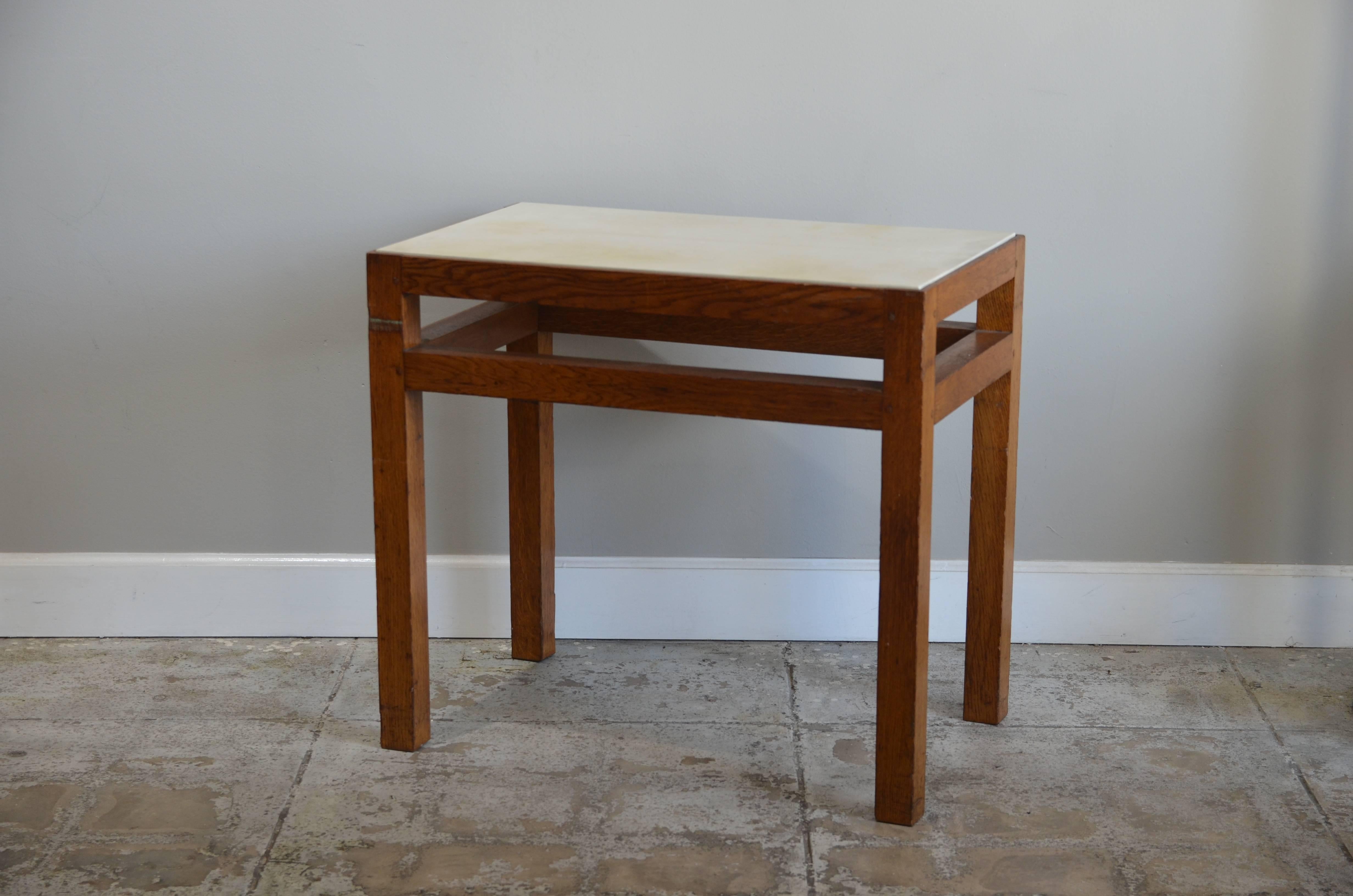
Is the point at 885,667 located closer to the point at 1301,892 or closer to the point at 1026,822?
the point at 1026,822

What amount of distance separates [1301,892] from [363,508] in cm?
148

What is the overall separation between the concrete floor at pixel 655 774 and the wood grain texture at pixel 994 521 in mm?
74

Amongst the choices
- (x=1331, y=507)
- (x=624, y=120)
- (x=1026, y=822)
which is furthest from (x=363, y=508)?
(x=1331, y=507)

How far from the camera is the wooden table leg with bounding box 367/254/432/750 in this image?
1.70 metres

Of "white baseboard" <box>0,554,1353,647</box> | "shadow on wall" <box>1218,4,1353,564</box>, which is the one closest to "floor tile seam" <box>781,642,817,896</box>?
"white baseboard" <box>0,554,1353,647</box>

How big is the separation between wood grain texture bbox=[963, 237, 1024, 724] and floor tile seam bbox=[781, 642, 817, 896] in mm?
252

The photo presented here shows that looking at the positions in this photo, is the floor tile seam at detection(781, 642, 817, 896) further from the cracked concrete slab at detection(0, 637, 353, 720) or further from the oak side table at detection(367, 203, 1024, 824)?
the cracked concrete slab at detection(0, 637, 353, 720)

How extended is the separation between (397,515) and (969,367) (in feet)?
2.49

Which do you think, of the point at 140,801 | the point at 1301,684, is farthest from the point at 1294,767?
the point at 140,801

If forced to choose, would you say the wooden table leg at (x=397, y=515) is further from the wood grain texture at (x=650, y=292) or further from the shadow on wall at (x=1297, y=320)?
the shadow on wall at (x=1297, y=320)

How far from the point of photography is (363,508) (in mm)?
2232

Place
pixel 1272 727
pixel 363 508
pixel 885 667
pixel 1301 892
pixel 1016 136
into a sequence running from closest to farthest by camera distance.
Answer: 1. pixel 1301 892
2. pixel 885 667
3. pixel 1272 727
4. pixel 1016 136
5. pixel 363 508

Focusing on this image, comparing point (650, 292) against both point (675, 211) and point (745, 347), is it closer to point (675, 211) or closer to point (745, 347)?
point (745, 347)

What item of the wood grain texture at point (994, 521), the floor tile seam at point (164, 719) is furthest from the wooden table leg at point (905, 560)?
the floor tile seam at point (164, 719)
